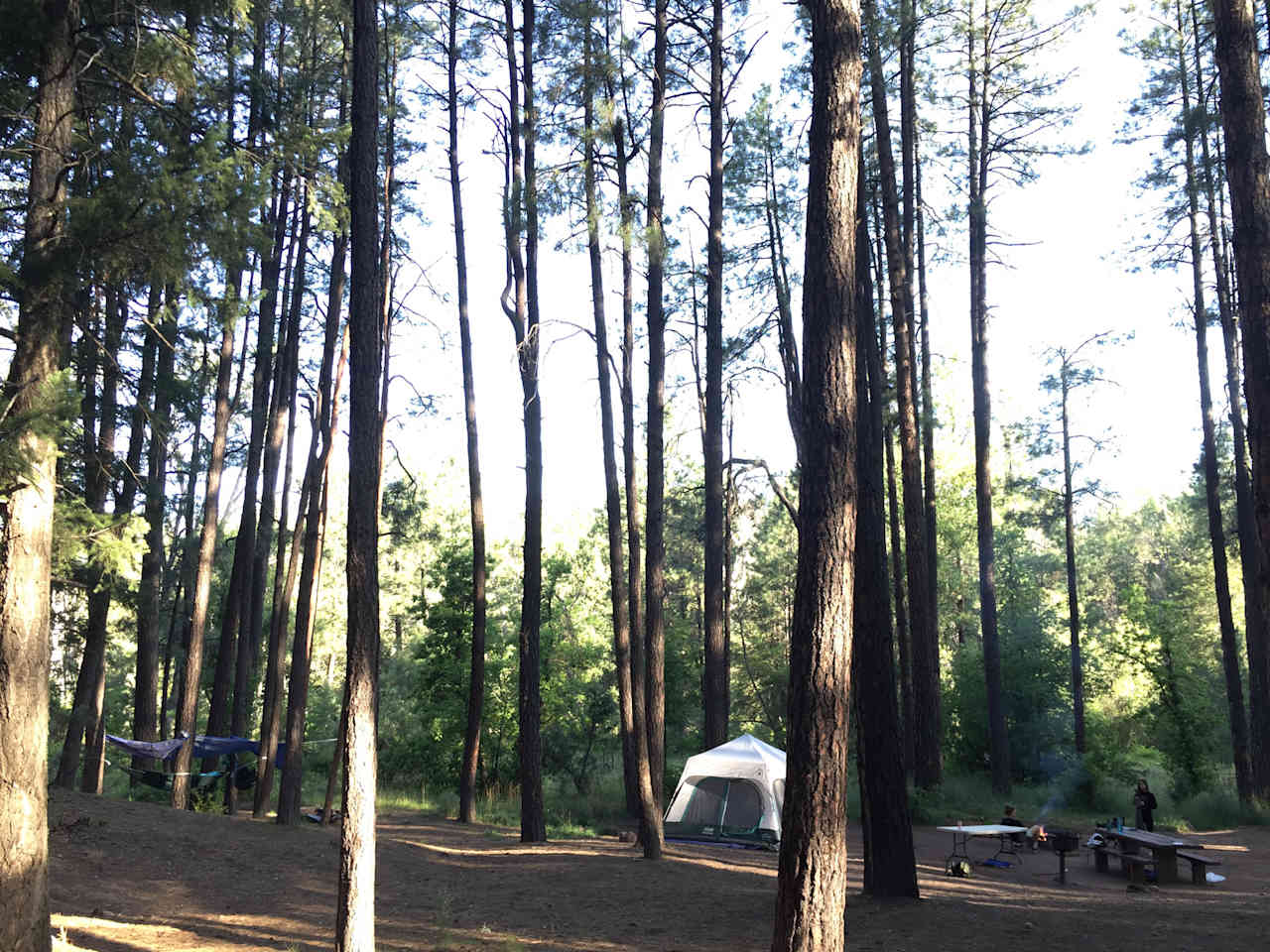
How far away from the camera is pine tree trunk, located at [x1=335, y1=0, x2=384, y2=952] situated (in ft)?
22.4

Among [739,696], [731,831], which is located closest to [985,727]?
[731,831]

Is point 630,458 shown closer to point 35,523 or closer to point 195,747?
point 35,523

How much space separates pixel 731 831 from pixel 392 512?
926cm

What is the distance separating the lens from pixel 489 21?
1581 cm

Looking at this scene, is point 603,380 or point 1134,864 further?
point 603,380

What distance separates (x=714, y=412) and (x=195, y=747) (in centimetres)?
1273

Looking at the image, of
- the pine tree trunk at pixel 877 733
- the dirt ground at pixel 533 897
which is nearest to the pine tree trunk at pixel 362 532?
the dirt ground at pixel 533 897

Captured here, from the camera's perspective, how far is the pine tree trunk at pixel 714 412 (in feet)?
46.7

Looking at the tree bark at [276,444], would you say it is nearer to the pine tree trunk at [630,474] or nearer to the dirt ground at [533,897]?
the dirt ground at [533,897]

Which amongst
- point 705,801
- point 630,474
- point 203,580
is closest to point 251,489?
point 203,580

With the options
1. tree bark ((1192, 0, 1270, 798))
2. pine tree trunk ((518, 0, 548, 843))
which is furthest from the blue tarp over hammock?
tree bark ((1192, 0, 1270, 798))

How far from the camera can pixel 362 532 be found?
7395 millimetres

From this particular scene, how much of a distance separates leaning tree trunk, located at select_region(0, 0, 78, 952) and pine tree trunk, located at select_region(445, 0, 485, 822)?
876 centimetres

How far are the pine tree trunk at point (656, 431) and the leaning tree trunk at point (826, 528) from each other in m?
6.46
